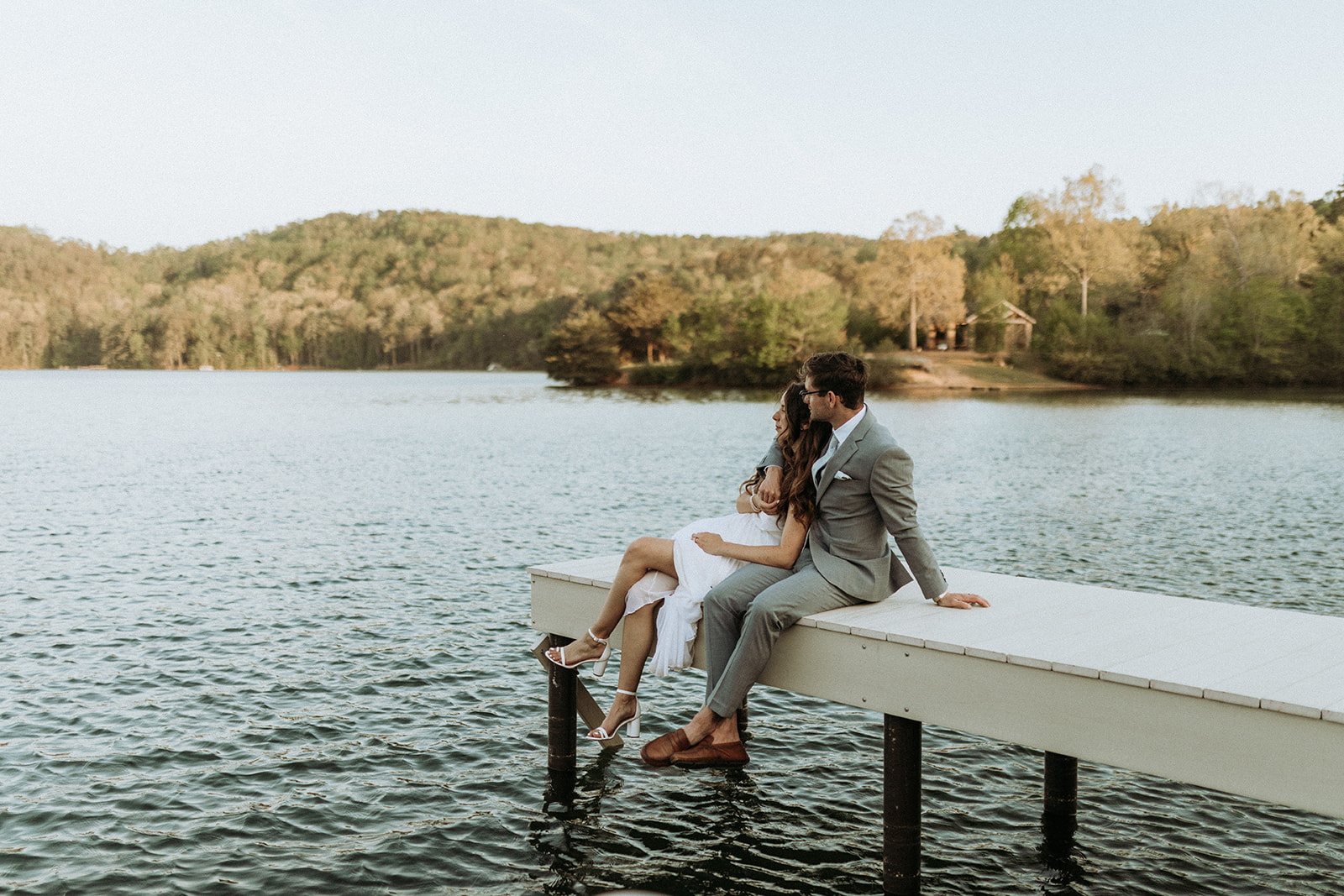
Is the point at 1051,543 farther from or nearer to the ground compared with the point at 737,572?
nearer to the ground

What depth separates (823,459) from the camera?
6.14 meters

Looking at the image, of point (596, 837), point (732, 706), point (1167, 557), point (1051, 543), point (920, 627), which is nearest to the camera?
point (920, 627)

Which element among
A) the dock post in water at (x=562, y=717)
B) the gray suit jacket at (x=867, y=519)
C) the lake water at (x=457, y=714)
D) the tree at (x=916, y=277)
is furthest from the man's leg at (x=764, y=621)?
the tree at (x=916, y=277)

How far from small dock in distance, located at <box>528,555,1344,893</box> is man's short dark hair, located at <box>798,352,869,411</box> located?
1213mm

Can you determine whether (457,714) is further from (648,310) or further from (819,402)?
(648,310)

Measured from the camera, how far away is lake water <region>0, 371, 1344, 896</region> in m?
6.54

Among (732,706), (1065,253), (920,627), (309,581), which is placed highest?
(1065,253)

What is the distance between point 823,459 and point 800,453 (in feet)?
0.47

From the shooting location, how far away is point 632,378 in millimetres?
Result: 107688

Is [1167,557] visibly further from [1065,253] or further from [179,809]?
[1065,253]

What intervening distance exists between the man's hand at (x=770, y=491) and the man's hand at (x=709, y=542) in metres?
0.33

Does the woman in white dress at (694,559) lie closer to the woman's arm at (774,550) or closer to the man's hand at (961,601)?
the woman's arm at (774,550)

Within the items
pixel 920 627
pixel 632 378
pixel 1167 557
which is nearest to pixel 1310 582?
pixel 1167 557

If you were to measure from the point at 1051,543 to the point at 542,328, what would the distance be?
148 metres
